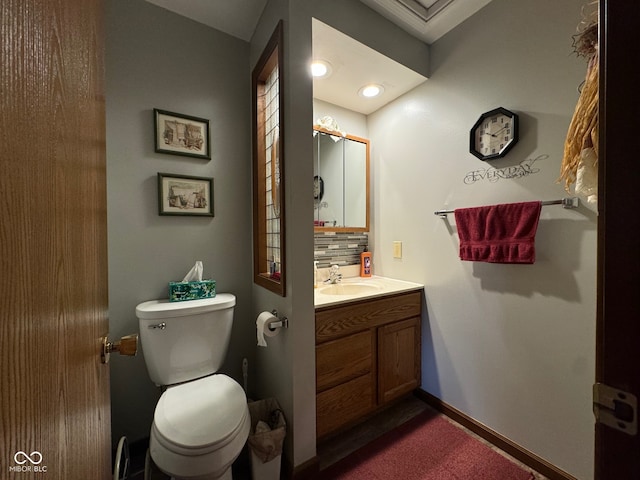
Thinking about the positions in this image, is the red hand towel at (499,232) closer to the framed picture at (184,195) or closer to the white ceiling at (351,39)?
the white ceiling at (351,39)

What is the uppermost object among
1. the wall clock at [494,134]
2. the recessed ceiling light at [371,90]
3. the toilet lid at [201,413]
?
the recessed ceiling light at [371,90]

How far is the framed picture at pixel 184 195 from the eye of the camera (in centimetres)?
149

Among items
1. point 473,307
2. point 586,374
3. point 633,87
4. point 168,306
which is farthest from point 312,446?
point 633,87

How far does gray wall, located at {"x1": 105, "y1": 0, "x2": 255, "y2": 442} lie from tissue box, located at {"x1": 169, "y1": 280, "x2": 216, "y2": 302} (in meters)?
0.11

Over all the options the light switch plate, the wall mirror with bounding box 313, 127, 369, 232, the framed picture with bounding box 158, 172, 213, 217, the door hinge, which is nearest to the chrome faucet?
the wall mirror with bounding box 313, 127, 369, 232

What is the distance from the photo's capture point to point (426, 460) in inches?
54.5

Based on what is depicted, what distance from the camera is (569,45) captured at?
3.82 ft

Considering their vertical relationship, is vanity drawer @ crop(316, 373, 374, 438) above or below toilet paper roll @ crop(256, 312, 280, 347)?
below

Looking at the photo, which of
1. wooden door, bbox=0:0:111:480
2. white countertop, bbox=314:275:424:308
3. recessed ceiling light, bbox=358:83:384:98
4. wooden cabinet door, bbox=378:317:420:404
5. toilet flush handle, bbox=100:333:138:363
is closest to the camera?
wooden door, bbox=0:0:111:480

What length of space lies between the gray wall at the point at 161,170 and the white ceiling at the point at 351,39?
94 mm

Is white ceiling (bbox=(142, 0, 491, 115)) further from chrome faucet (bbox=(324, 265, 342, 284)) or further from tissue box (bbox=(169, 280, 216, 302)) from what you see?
tissue box (bbox=(169, 280, 216, 302))

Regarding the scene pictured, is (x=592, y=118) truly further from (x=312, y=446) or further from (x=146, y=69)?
(x=146, y=69)

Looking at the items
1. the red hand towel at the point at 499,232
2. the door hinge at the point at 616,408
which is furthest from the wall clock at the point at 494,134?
the door hinge at the point at 616,408

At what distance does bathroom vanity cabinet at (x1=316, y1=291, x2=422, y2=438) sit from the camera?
1.39 meters
